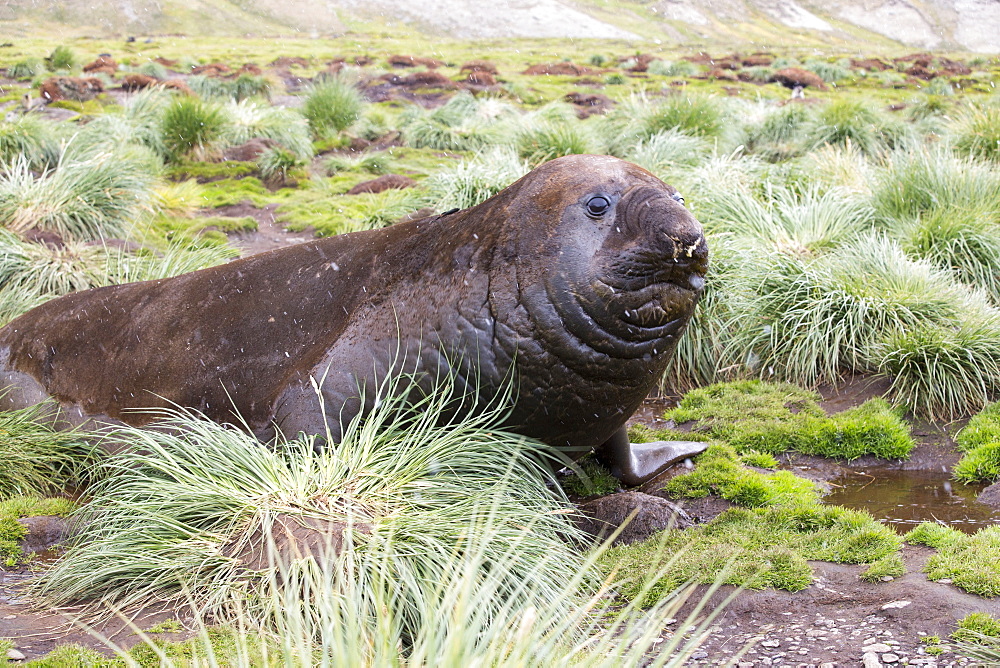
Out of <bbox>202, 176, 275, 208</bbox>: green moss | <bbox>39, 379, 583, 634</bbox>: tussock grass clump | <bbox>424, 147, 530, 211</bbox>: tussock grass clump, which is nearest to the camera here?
<bbox>39, 379, 583, 634</bbox>: tussock grass clump

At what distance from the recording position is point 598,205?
4270mm

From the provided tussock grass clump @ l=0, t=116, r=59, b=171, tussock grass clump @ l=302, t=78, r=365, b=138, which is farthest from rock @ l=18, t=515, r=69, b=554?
tussock grass clump @ l=302, t=78, r=365, b=138

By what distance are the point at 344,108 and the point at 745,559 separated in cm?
1762

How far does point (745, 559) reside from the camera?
442 cm

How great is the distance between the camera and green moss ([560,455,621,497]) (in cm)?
538

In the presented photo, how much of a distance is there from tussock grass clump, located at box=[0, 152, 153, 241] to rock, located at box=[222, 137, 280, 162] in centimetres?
545

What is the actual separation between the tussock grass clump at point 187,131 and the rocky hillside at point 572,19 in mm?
80692

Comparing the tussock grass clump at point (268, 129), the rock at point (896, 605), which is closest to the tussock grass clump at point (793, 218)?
the rock at point (896, 605)

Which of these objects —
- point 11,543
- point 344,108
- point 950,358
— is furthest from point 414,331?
point 344,108

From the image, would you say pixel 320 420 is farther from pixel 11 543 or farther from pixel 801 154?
pixel 801 154

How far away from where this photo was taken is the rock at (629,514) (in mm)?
4836

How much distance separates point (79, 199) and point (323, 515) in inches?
309

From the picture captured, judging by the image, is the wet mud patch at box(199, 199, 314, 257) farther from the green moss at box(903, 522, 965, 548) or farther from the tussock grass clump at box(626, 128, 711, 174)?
the green moss at box(903, 522, 965, 548)

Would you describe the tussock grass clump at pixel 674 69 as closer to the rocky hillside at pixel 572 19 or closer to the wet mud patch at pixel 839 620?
the wet mud patch at pixel 839 620
